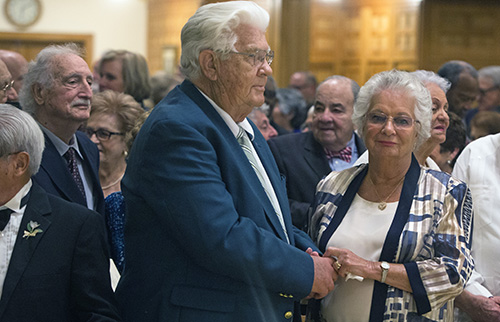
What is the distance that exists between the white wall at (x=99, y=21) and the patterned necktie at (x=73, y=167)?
9520 millimetres

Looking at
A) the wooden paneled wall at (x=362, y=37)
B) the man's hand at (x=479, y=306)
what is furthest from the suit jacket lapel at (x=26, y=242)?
the wooden paneled wall at (x=362, y=37)

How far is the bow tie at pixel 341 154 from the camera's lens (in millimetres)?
4047

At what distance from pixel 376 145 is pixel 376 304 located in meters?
0.59

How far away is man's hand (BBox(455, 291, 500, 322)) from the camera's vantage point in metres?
2.83

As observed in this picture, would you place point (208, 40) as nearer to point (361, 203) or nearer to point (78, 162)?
point (361, 203)

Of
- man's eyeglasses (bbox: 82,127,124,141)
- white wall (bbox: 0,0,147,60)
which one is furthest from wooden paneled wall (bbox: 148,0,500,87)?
man's eyeglasses (bbox: 82,127,124,141)

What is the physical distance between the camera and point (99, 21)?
12.4 meters

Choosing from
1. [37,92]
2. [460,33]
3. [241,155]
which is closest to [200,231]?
[241,155]

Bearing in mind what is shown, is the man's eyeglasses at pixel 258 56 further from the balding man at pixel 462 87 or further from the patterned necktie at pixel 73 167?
the balding man at pixel 462 87

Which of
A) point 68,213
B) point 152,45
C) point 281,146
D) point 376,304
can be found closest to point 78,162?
point 68,213

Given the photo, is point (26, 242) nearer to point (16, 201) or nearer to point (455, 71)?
point (16, 201)

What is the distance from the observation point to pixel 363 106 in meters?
2.58

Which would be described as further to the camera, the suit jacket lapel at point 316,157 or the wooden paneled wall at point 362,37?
the wooden paneled wall at point 362,37

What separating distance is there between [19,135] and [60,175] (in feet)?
2.23
